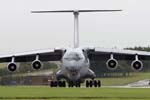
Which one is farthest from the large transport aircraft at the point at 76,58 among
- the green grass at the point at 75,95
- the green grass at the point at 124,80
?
the green grass at the point at 75,95

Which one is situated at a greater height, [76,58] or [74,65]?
[76,58]

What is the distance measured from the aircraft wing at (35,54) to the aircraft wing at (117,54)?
2353 mm

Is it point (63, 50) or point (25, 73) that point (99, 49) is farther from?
point (25, 73)

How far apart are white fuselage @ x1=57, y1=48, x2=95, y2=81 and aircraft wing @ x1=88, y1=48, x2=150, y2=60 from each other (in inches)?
79.2

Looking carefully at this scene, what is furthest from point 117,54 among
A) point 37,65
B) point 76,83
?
point 37,65

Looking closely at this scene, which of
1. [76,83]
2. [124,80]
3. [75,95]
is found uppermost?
[124,80]

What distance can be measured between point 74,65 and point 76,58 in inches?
17.5

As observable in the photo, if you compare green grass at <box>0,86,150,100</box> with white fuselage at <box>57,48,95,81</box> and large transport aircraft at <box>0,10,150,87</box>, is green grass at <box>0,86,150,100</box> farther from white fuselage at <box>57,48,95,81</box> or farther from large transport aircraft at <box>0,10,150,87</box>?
large transport aircraft at <box>0,10,150,87</box>

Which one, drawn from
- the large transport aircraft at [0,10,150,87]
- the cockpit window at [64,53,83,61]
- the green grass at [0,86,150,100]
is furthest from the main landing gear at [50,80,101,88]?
the green grass at [0,86,150,100]

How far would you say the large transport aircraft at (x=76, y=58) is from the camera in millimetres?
38938

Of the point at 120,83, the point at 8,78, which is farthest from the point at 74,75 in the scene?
the point at 8,78

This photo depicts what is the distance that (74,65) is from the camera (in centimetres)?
3856

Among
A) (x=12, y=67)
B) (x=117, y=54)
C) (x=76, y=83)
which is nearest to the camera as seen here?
(x=76, y=83)

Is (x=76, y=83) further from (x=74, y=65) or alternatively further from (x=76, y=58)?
(x=76, y=58)
